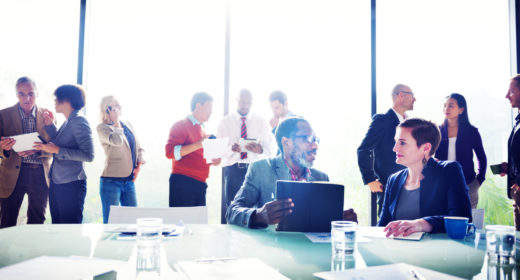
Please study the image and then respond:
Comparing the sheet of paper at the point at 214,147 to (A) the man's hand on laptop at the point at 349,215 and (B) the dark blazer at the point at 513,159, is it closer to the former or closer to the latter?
(A) the man's hand on laptop at the point at 349,215

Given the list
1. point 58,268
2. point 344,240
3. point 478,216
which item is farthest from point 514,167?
point 58,268

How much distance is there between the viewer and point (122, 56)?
4.21m

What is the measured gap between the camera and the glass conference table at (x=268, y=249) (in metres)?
1.06

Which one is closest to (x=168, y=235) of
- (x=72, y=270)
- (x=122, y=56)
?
(x=72, y=270)

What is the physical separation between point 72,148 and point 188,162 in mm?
916

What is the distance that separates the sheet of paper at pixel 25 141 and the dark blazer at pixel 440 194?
261 centimetres

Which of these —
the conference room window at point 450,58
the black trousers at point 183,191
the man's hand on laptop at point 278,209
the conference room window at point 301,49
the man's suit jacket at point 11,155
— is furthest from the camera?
the conference room window at point 450,58

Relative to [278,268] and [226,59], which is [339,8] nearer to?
[226,59]

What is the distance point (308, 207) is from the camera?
5.16 ft

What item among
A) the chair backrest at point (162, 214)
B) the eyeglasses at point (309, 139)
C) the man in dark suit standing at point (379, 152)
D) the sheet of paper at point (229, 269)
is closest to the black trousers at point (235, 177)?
the man in dark suit standing at point (379, 152)

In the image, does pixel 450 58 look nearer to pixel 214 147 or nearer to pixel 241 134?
pixel 241 134

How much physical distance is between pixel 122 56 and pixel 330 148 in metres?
2.68

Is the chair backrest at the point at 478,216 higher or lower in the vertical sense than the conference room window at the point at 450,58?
lower

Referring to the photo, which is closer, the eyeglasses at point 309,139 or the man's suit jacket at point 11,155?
the eyeglasses at point 309,139
